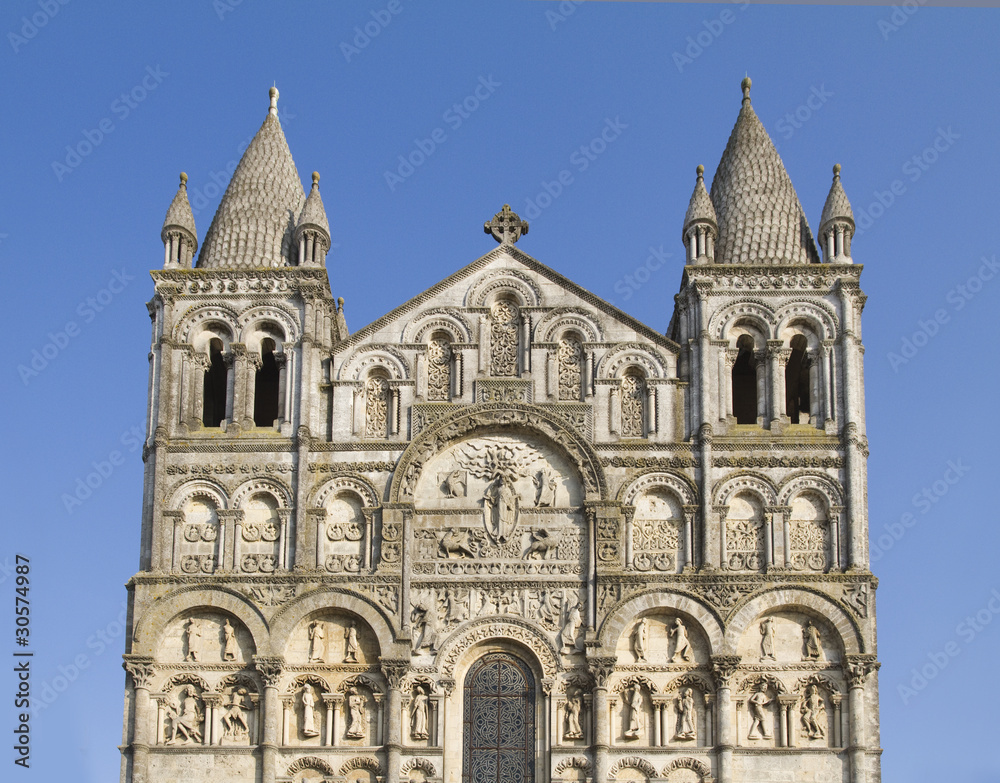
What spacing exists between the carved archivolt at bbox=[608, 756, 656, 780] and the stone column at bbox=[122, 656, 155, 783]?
8.10 metres

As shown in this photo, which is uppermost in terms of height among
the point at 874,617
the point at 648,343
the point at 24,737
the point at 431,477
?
the point at 648,343

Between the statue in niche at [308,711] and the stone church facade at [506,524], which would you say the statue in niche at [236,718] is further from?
the statue in niche at [308,711]

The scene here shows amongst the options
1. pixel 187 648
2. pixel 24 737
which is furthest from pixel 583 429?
pixel 24 737

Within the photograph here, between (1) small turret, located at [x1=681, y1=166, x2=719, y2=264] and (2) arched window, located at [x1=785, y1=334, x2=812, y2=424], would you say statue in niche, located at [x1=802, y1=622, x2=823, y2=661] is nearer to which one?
(2) arched window, located at [x1=785, y1=334, x2=812, y2=424]

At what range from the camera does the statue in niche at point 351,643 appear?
35.6 meters

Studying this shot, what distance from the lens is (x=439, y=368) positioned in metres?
38.0

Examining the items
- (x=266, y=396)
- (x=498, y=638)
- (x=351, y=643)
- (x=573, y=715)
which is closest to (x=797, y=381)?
(x=498, y=638)

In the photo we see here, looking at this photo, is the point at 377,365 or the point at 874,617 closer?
the point at 874,617

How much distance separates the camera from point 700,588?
35625mm

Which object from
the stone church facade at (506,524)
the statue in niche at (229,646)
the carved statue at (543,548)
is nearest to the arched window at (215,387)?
the stone church facade at (506,524)

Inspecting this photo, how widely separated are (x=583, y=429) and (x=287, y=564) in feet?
20.1

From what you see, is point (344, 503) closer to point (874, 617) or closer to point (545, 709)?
point (545, 709)

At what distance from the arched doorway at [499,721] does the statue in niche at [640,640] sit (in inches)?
76.7

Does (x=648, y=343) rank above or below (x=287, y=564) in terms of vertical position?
above
